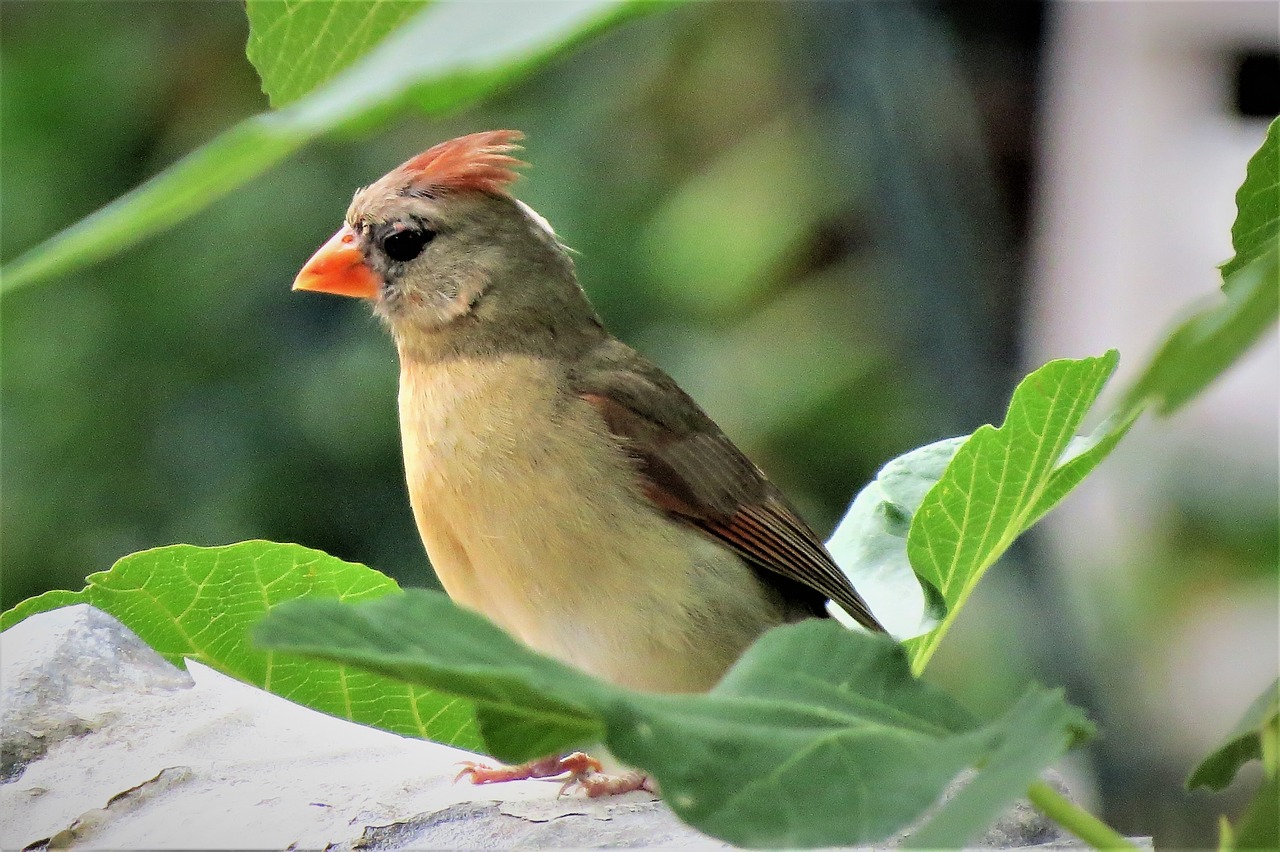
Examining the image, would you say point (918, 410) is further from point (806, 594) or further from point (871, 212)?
point (806, 594)

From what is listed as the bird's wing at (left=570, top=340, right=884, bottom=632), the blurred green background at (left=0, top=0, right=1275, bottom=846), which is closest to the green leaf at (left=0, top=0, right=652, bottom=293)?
the bird's wing at (left=570, top=340, right=884, bottom=632)

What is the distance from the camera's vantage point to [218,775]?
4.33 feet

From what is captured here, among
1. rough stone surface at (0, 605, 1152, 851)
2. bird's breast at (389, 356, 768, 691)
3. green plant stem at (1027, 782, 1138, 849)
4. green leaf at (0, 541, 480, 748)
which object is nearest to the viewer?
green plant stem at (1027, 782, 1138, 849)

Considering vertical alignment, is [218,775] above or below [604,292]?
below

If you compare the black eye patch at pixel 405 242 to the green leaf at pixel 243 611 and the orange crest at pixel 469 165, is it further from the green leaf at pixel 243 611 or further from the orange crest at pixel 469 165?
the green leaf at pixel 243 611

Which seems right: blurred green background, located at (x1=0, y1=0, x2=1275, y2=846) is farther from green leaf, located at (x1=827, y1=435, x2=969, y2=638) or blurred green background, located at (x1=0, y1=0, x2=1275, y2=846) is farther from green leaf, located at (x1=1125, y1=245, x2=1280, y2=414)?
green leaf, located at (x1=1125, y1=245, x2=1280, y2=414)

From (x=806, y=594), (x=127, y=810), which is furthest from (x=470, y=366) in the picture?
(x=127, y=810)

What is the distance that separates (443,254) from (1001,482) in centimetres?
139

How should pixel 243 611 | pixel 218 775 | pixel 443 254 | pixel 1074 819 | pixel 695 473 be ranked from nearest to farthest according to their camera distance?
pixel 1074 819 < pixel 218 775 < pixel 243 611 < pixel 695 473 < pixel 443 254

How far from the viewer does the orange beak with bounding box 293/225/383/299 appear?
2561 millimetres

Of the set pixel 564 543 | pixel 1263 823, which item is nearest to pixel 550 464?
pixel 564 543

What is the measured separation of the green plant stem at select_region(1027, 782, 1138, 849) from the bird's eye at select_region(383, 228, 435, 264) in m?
1.92

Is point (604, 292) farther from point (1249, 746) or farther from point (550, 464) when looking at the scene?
point (1249, 746)

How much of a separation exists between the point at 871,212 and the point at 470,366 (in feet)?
9.63
